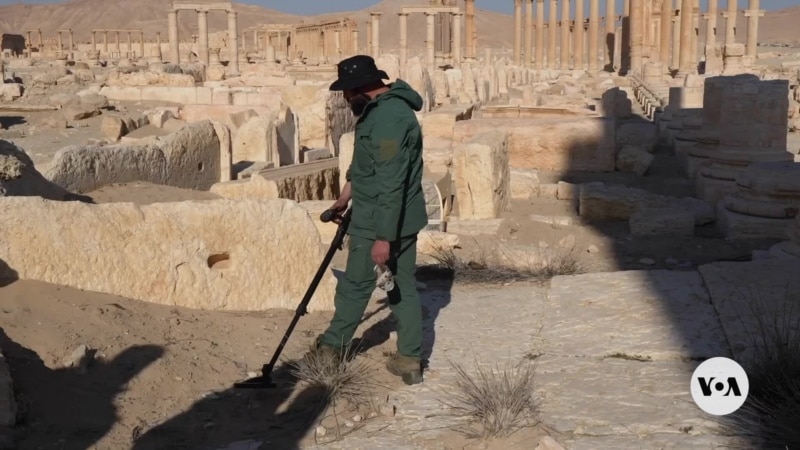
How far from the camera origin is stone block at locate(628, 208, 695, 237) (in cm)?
807

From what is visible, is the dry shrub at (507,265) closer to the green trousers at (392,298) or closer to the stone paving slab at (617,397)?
the stone paving slab at (617,397)

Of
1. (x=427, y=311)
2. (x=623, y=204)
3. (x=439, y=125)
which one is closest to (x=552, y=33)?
(x=439, y=125)

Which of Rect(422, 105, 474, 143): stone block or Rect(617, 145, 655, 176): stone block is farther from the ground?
Rect(422, 105, 474, 143): stone block

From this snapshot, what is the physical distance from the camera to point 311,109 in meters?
12.4

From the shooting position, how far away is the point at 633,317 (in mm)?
4914

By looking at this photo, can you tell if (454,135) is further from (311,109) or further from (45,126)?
(45,126)

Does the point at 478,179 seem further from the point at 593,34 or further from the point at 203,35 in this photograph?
the point at 593,34

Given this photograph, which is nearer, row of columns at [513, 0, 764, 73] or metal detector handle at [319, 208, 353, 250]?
metal detector handle at [319, 208, 353, 250]

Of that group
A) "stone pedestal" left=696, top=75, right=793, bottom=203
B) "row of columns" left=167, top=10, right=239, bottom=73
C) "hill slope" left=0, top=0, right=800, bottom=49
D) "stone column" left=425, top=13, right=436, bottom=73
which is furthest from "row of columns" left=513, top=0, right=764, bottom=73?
"hill slope" left=0, top=0, right=800, bottom=49

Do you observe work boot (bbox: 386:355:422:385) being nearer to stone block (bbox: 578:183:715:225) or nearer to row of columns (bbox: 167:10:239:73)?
stone block (bbox: 578:183:715:225)

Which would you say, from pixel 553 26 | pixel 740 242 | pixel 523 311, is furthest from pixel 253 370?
pixel 553 26

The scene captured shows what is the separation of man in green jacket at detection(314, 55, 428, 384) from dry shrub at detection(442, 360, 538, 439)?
0.42 meters

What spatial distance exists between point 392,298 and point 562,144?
8.87 m

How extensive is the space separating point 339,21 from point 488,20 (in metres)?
59.5
